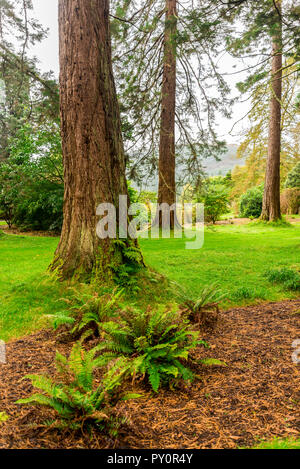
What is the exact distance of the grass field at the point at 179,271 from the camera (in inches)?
155

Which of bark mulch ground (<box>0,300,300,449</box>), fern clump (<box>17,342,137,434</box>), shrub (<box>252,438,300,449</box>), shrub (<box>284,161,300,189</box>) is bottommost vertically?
bark mulch ground (<box>0,300,300,449</box>)

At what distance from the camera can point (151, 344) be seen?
263 centimetres

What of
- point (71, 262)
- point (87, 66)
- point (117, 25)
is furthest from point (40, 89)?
point (71, 262)

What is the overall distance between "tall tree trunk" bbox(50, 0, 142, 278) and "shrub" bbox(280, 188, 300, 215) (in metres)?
18.9

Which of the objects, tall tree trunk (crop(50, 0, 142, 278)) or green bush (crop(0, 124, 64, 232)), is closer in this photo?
tall tree trunk (crop(50, 0, 142, 278))

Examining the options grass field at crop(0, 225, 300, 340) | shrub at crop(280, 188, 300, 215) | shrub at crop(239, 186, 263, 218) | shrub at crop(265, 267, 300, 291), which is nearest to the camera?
grass field at crop(0, 225, 300, 340)

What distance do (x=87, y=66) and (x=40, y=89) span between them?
5.49 m

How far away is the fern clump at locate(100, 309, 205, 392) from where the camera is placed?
2322 millimetres

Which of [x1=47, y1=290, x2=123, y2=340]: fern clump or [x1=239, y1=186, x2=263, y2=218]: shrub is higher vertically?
[x1=239, y1=186, x2=263, y2=218]: shrub

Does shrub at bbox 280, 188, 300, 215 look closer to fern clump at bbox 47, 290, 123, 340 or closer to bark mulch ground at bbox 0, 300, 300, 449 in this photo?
bark mulch ground at bbox 0, 300, 300, 449

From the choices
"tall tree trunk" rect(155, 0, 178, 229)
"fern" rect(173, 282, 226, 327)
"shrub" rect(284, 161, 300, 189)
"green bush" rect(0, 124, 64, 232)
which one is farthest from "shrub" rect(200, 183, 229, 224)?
"fern" rect(173, 282, 226, 327)

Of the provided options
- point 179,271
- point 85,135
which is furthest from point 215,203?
point 85,135

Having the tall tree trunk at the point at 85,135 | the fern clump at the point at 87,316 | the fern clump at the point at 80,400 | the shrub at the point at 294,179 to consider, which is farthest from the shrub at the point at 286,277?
the shrub at the point at 294,179

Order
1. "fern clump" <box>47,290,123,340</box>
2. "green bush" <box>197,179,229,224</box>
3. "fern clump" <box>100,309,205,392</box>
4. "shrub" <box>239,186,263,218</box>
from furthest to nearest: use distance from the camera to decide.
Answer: "shrub" <box>239,186,263,218</box> < "green bush" <box>197,179,229,224</box> < "fern clump" <box>47,290,123,340</box> < "fern clump" <box>100,309,205,392</box>
